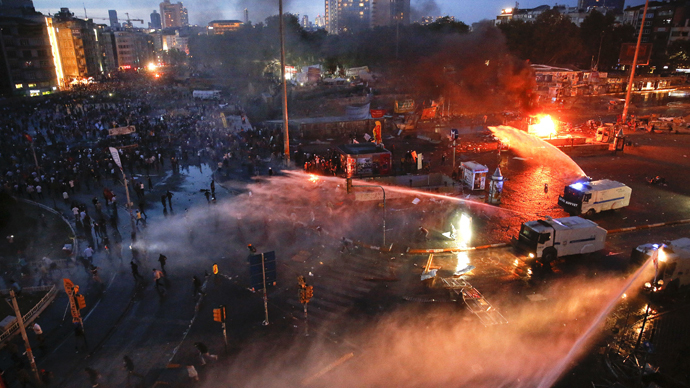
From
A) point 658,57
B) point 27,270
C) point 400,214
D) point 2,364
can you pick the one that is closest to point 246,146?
point 400,214

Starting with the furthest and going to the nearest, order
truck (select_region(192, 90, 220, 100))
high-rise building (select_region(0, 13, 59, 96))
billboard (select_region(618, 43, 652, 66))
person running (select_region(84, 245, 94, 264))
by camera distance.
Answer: high-rise building (select_region(0, 13, 59, 96)) < truck (select_region(192, 90, 220, 100)) < billboard (select_region(618, 43, 652, 66)) < person running (select_region(84, 245, 94, 264))

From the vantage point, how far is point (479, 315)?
A: 1220cm

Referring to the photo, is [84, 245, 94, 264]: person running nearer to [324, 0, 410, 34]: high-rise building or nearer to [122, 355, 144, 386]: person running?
[122, 355, 144, 386]: person running

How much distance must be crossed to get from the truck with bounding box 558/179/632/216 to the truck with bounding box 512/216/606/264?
14.2 feet

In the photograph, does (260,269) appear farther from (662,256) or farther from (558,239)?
(662,256)

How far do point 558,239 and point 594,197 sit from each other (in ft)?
20.3

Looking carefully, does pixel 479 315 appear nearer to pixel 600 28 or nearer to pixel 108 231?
pixel 108 231

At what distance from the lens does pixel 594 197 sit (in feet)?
64.5

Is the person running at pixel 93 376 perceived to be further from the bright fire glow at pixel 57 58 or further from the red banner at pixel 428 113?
the bright fire glow at pixel 57 58

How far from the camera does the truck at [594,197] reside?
19.6 metres

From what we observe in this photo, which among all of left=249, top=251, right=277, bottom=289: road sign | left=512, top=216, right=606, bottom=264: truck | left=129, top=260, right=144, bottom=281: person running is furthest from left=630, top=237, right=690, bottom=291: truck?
left=129, top=260, right=144, bottom=281: person running

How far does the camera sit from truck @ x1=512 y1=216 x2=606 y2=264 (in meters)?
15.1

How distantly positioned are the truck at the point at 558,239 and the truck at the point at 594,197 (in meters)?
4.32

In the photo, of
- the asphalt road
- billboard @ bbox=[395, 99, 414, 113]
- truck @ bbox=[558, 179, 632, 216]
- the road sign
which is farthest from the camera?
billboard @ bbox=[395, 99, 414, 113]
